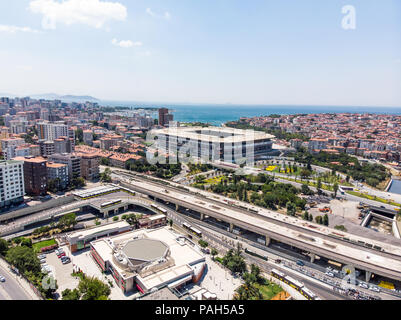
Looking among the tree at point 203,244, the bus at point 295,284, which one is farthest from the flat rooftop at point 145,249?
the bus at point 295,284

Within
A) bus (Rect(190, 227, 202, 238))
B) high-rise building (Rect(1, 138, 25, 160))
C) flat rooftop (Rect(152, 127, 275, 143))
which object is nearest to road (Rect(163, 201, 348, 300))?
bus (Rect(190, 227, 202, 238))

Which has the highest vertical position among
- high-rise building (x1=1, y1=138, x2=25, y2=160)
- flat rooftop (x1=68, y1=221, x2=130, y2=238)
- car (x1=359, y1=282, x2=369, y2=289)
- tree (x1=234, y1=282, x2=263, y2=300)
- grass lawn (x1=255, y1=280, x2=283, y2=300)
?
high-rise building (x1=1, y1=138, x2=25, y2=160)

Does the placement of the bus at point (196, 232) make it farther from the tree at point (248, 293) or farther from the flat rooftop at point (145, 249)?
the tree at point (248, 293)

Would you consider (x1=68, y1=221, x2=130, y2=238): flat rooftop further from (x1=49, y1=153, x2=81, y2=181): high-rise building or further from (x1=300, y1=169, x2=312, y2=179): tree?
(x1=300, y1=169, x2=312, y2=179): tree

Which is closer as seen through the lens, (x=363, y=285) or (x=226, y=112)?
(x=363, y=285)

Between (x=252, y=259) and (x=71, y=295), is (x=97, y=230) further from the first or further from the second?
(x=252, y=259)

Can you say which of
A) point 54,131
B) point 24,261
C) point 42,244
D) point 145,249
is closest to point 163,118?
point 54,131
